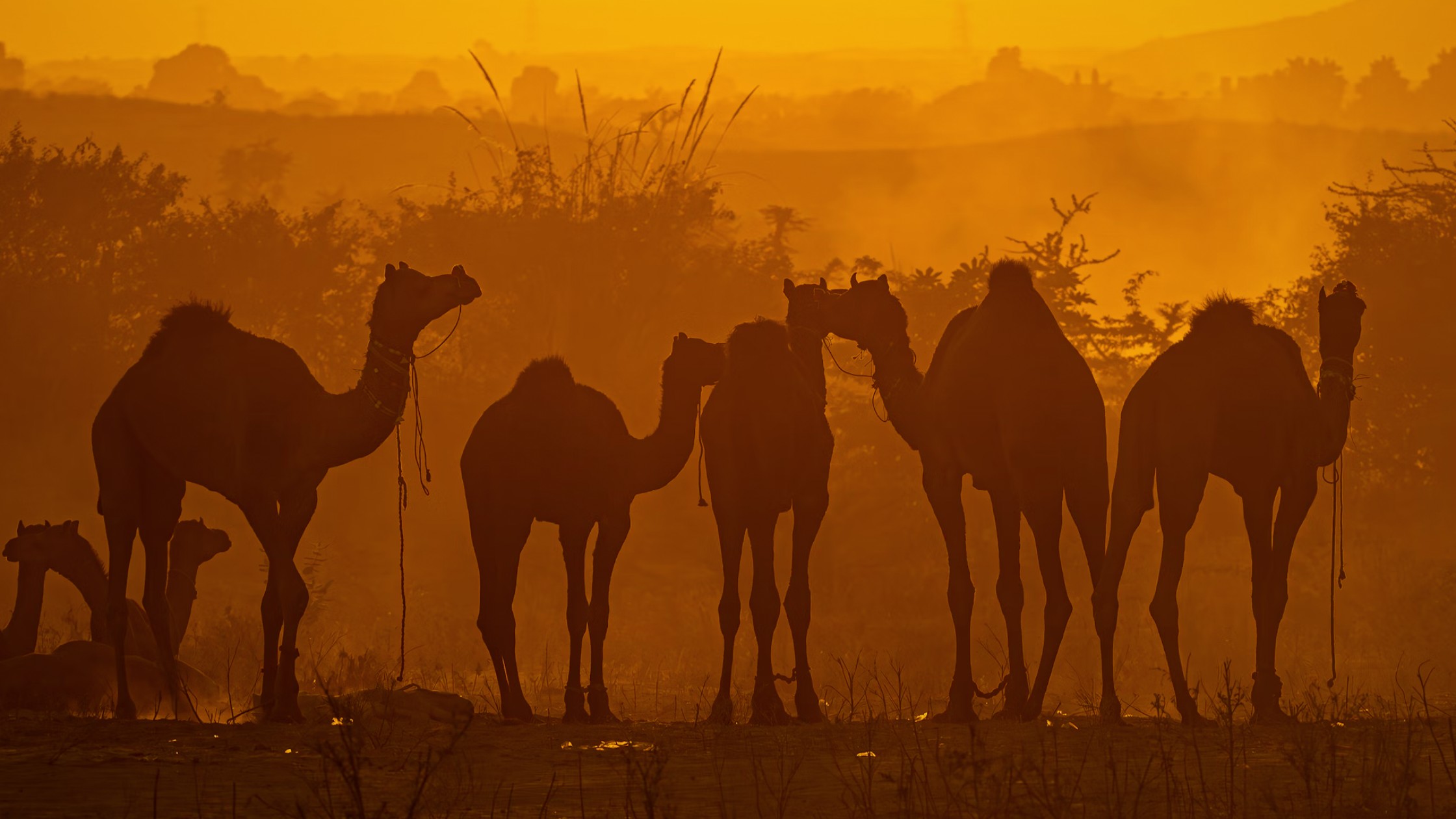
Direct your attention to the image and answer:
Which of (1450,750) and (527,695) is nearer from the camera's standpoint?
(1450,750)

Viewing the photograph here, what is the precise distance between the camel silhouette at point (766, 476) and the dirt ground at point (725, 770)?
0.98 meters

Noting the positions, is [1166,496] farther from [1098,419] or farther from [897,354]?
[897,354]

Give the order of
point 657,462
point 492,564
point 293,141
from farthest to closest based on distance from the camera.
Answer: point 293,141 < point 657,462 < point 492,564

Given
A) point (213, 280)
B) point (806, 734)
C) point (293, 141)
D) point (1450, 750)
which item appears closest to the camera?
point (1450, 750)

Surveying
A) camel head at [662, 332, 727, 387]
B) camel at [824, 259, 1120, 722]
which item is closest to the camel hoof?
camel at [824, 259, 1120, 722]

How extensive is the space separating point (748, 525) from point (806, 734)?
2.33 m

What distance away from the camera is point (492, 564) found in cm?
1345

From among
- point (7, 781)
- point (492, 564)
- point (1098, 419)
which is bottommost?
point (7, 781)

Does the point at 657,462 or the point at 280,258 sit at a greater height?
the point at 280,258

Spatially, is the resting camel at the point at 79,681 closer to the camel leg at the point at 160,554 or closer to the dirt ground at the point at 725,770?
the camel leg at the point at 160,554

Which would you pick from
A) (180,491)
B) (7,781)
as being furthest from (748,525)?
(7,781)

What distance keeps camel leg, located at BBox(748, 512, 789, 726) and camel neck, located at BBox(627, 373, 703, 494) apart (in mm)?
1244

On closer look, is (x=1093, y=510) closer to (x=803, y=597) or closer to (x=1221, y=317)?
(x=1221, y=317)

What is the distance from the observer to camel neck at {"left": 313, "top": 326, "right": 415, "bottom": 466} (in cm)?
1272
